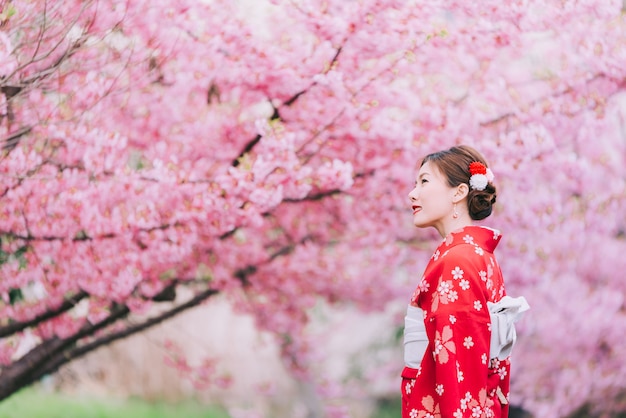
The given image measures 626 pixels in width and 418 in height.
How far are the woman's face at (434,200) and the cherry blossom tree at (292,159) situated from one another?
134cm

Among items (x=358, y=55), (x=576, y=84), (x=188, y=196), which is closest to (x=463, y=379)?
(x=188, y=196)

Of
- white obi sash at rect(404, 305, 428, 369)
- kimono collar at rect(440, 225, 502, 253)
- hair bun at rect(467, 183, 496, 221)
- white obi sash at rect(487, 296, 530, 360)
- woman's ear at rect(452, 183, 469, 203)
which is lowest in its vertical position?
white obi sash at rect(487, 296, 530, 360)

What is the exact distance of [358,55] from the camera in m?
3.75

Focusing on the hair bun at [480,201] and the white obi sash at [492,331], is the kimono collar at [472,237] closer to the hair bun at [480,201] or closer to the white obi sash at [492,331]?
the hair bun at [480,201]

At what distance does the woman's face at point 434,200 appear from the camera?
2.09m

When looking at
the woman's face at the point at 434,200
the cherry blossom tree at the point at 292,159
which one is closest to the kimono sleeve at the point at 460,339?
the woman's face at the point at 434,200

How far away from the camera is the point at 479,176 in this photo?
2.05 meters

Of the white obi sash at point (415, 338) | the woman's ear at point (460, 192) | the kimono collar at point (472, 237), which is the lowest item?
the white obi sash at point (415, 338)

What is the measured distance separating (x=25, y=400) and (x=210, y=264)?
1.52 m

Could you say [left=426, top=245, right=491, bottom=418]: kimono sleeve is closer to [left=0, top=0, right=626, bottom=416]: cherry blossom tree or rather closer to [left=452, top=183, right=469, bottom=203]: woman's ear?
[left=452, top=183, right=469, bottom=203]: woman's ear

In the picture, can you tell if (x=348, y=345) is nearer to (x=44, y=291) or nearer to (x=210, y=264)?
(x=210, y=264)

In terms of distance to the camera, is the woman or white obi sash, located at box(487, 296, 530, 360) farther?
white obi sash, located at box(487, 296, 530, 360)

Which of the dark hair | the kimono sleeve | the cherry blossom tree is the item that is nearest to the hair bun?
the dark hair

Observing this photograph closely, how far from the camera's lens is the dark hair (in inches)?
82.0
